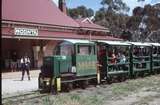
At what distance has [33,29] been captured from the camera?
113 feet

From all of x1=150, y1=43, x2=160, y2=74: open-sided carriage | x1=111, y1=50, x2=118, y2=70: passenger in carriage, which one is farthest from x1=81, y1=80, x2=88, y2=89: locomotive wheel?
x1=150, y1=43, x2=160, y2=74: open-sided carriage

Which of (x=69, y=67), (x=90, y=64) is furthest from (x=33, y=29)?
(x=69, y=67)

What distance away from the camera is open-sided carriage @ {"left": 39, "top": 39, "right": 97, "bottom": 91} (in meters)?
18.7

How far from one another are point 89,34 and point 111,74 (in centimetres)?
1923

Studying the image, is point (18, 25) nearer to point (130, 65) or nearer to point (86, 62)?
point (130, 65)

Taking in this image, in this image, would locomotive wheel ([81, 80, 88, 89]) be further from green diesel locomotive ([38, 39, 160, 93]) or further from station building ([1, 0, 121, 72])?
station building ([1, 0, 121, 72])

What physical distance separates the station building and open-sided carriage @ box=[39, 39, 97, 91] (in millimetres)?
11032

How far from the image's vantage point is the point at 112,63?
24297 mm

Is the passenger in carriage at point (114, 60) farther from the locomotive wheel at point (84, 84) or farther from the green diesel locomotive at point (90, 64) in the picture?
the locomotive wheel at point (84, 84)

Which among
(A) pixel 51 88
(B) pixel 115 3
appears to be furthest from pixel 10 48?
(B) pixel 115 3

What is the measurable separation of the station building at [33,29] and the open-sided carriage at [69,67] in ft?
36.2

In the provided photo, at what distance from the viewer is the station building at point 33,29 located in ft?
109

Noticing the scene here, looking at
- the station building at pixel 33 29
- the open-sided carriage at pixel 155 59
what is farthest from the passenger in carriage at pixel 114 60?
the station building at pixel 33 29

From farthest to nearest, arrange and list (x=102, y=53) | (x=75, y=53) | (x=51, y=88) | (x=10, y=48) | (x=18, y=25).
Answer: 1. (x=10, y=48)
2. (x=18, y=25)
3. (x=102, y=53)
4. (x=75, y=53)
5. (x=51, y=88)
